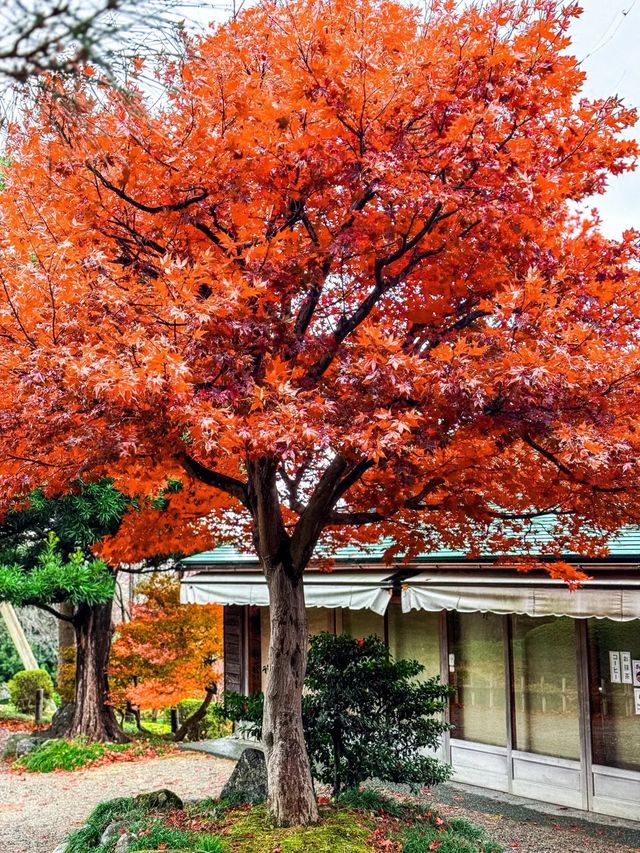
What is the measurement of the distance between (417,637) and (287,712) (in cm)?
521

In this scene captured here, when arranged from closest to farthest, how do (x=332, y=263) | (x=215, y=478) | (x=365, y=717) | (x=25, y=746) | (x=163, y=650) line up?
(x=332, y=263), (x=215, y=478), (x=365, y=717), (x=25, y=746), (x=163, y=650)

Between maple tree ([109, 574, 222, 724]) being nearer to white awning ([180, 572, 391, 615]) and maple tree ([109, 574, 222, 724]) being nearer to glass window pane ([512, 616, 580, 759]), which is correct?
white awning ([180, 572, 391, 615])

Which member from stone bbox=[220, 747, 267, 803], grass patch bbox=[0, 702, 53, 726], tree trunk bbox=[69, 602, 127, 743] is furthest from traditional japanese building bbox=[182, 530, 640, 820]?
grass patch bbox=[0, 702, 53, 726]

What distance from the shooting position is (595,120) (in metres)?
5.83

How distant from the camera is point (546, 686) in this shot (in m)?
9.62

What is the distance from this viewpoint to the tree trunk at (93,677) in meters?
13.4

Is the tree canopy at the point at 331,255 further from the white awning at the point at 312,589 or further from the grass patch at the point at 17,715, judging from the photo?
the grass patch at the point at 17,715

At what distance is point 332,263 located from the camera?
19.2ft

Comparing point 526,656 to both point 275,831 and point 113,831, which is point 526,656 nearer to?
point 275,831

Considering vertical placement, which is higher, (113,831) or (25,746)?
(113,831)

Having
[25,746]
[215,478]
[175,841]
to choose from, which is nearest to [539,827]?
[175,841]

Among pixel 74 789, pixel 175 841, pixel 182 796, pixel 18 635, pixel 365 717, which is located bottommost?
pixel 74 789

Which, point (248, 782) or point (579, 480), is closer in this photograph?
point (579, 480)

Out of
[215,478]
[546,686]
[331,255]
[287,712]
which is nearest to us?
[331,255]
